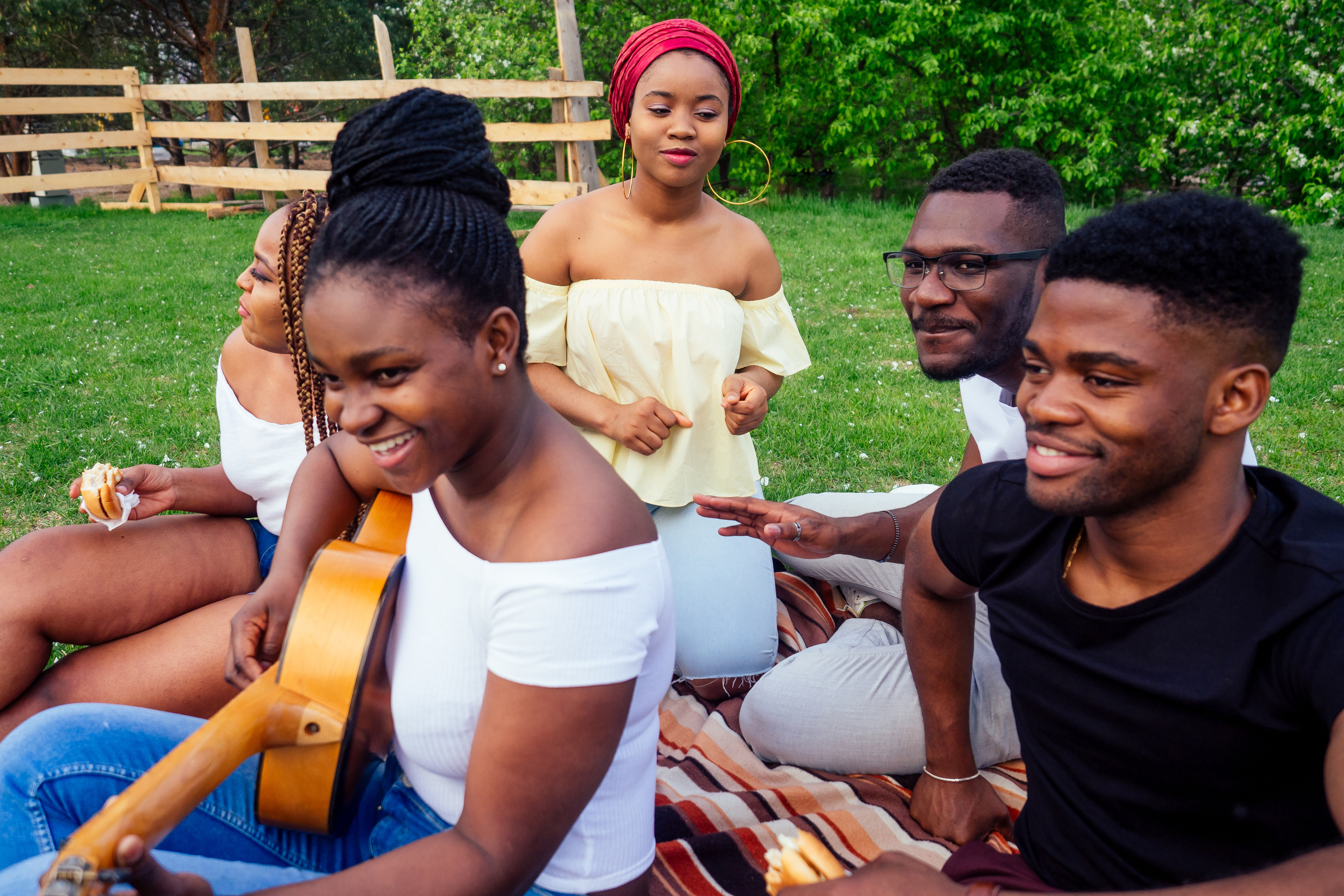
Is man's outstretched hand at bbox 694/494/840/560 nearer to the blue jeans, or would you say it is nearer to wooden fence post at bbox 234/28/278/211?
the blue jeans

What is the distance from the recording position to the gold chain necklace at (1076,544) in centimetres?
183

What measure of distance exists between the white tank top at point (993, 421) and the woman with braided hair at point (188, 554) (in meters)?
1.99

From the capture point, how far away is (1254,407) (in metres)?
1.57

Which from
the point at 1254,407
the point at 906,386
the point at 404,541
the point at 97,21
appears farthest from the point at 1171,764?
the point at 97,21

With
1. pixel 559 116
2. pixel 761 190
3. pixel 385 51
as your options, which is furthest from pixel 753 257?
pixel 385 51

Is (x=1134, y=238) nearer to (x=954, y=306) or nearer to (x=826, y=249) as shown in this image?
(x=954, y=306)

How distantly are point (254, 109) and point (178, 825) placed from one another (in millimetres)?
14795

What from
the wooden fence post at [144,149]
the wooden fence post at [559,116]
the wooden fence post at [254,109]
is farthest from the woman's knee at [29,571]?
the wooden fence post at [144,149]

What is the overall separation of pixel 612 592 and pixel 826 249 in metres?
9.75

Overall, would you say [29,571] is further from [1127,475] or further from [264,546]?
[1127,475]

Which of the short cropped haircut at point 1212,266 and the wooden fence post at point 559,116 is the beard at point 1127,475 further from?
the wooden fence post at point 559,116

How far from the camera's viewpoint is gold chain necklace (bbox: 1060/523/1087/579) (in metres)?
1.83

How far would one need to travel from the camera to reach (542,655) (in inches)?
56.9

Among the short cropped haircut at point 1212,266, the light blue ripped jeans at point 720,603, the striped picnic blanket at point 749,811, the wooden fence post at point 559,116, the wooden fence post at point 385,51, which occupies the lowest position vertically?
the striped picnic blanket at point 749,811
